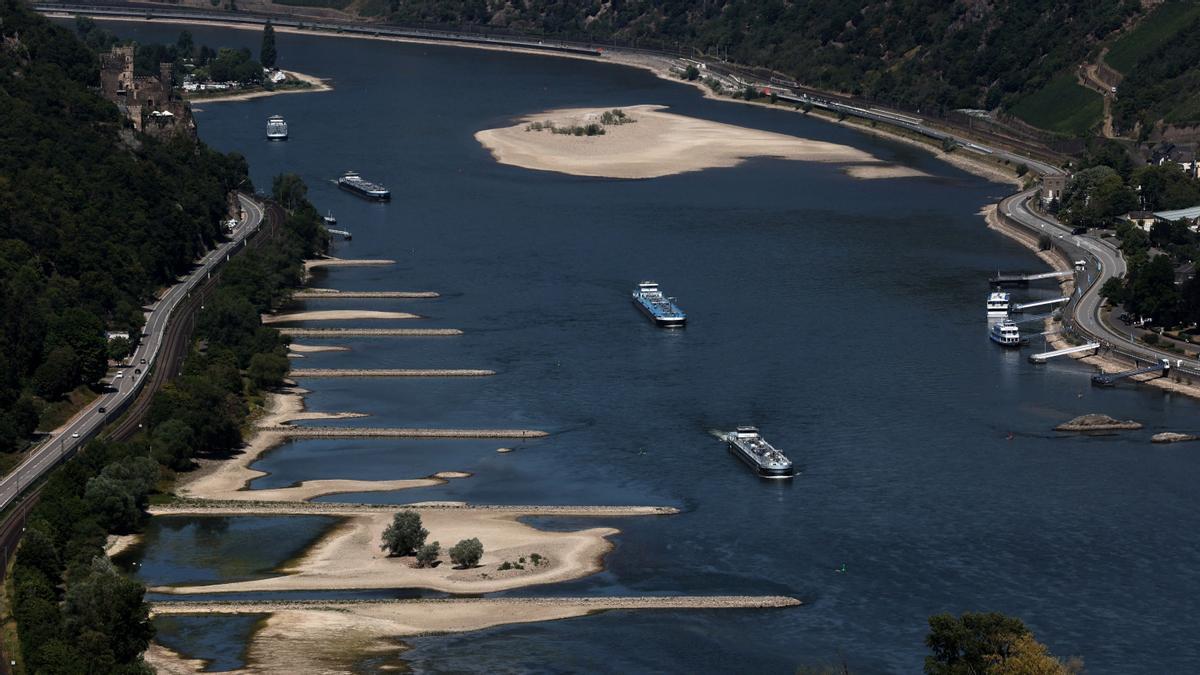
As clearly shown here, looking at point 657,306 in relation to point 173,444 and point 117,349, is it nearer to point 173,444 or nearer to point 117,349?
point 117,349

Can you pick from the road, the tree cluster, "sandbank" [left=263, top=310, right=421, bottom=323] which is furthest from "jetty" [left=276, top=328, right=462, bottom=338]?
the road

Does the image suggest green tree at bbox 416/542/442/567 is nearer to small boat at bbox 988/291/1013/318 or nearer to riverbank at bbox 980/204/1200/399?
riverbank at bbox 980/204/1200/399

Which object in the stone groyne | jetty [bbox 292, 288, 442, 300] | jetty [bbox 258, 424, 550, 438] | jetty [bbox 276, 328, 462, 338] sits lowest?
jetty [bbox 292, 288, 442, 300]

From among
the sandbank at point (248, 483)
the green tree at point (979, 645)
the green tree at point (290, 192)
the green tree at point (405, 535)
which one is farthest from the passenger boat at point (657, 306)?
the green tree at point (979, 645)

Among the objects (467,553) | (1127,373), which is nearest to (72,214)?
(467,553)

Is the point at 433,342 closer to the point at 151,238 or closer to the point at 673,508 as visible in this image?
the point at 151,238

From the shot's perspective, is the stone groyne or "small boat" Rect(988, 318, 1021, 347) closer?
the stone groyne
